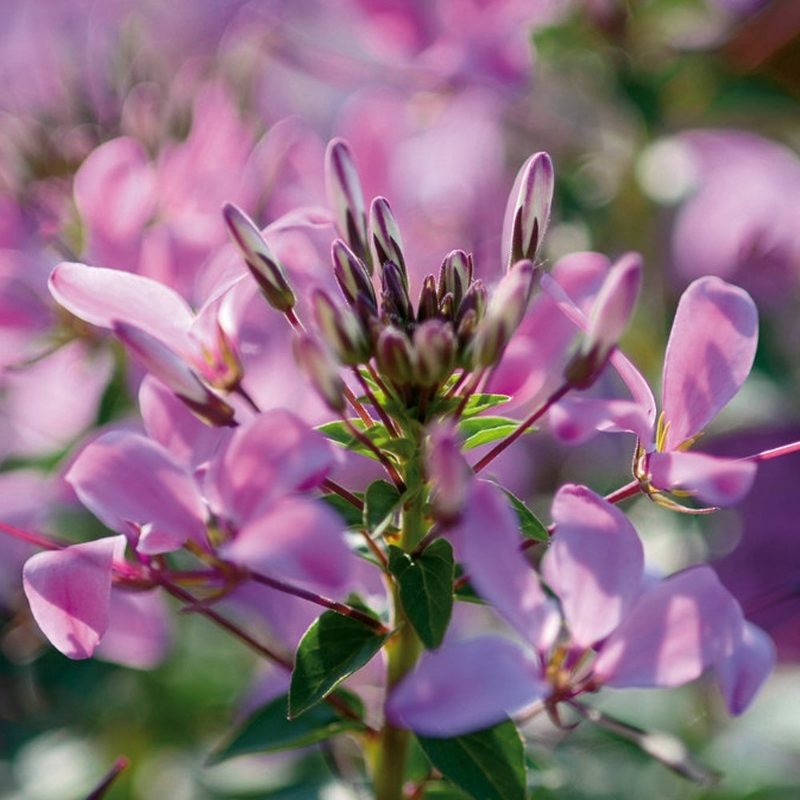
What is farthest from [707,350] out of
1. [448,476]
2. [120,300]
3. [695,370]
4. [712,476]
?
[120,300]

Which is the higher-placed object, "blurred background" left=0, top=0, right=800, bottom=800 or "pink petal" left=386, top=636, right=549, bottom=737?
"pink petal" left=386, top=636, right=549, bottom=737

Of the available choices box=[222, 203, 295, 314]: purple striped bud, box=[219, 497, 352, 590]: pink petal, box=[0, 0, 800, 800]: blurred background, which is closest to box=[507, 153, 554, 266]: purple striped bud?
box=[222, 203, 295, 314]: purple striped bud

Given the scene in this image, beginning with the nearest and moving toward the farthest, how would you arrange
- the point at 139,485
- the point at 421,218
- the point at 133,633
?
the point at 139,485
the point at 133,633
the point at 421,218

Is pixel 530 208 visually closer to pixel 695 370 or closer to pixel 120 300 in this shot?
pixel 695 370

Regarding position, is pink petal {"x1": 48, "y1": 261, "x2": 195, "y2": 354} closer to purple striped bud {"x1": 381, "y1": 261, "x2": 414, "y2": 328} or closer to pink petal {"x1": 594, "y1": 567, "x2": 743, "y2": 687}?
purple striped bud {"x1": 381, "y1": 261, "x2": 414, "y2": 328}

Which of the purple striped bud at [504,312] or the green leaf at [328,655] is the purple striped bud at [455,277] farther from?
the green leaf at [328,655]

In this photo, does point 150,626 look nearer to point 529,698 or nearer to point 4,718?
point 4,718

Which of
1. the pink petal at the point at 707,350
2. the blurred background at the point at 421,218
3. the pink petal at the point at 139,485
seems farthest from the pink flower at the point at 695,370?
the blurred background at the point at 421,218
